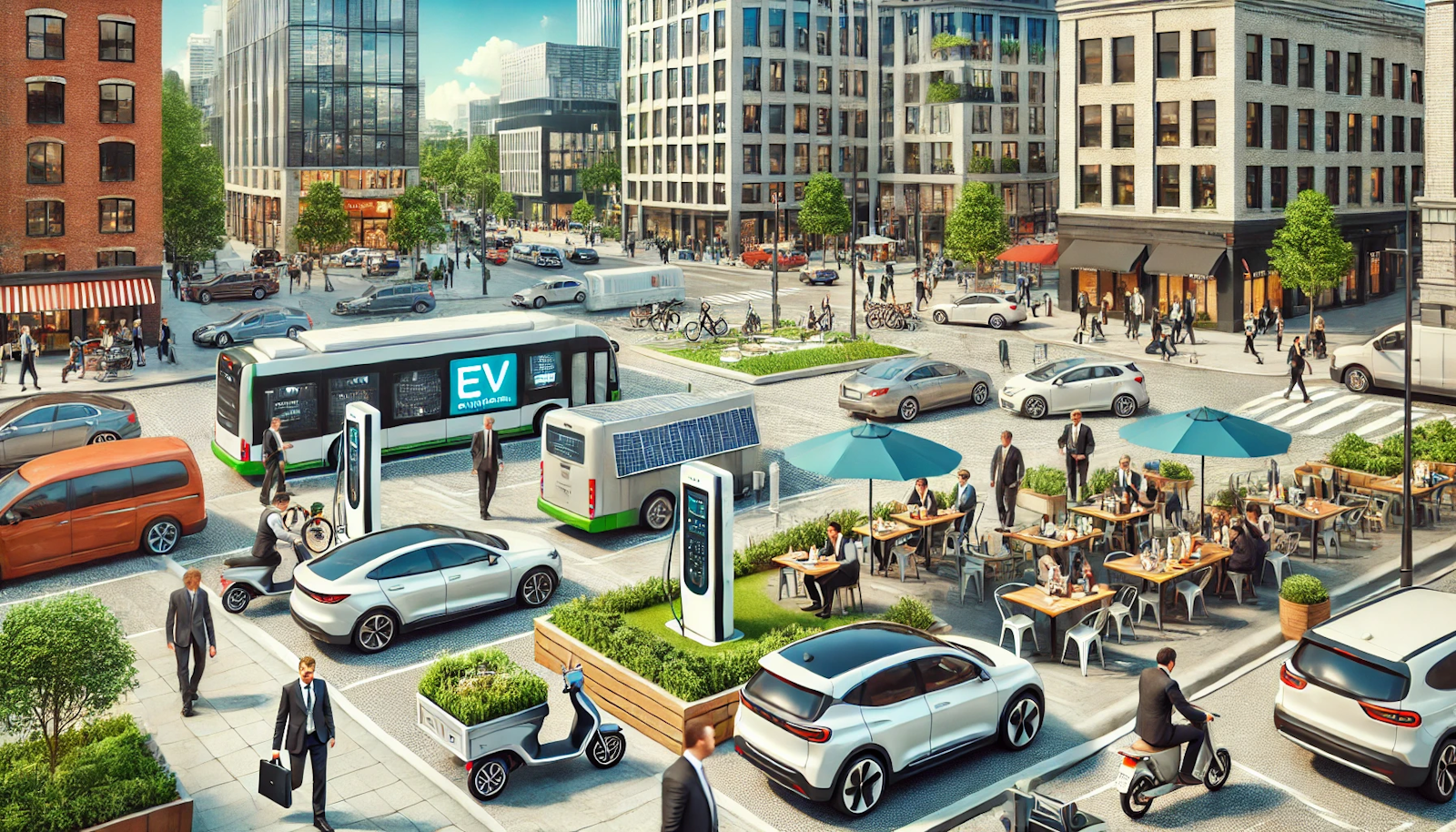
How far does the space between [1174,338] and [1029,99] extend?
57315 mm

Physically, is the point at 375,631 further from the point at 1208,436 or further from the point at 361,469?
the point at 1208,436

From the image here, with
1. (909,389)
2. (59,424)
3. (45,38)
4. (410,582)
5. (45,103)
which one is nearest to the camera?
(410,582)

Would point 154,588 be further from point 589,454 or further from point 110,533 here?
point 589,454

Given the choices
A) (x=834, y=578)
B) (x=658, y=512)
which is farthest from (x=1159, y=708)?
(x=658, y=512)

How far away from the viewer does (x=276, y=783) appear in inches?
502

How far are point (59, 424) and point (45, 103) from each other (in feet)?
78.6

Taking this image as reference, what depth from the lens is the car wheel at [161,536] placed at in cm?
2328

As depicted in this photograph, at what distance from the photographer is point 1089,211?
2255 inches

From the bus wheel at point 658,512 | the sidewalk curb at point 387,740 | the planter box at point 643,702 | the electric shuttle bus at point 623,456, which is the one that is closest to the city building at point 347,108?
the electric shuttle bus at point 623,456

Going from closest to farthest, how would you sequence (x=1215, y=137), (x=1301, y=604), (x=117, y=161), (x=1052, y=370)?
(x=1301, y=604) → (x=1052, y=370) → (x=117, y=161) → (x=1215, y=137)

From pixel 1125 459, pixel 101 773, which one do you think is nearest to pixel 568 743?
pixel 101 773

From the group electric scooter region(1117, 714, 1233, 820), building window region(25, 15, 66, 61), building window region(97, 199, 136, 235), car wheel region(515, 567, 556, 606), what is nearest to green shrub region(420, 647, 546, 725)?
car wheel region(515, 567, 556, 606)

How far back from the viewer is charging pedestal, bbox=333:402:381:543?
2191cm

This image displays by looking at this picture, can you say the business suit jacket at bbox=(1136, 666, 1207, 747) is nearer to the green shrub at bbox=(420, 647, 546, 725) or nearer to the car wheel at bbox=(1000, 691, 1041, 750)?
the car wheel at bbox=(1000, 691, 1041, 750)
